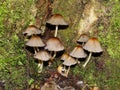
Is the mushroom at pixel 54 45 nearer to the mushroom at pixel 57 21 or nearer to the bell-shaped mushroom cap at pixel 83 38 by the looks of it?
the mushroom at pixel 57 21

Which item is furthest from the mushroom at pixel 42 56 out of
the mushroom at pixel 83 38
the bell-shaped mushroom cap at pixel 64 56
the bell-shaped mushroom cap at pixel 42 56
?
the mushroom at pixel 83 38

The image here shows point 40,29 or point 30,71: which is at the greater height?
point 40,29

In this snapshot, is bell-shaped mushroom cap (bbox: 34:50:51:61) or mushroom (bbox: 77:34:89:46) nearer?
bell-shaped mushroom cap (bbox: 34:50:51:61)

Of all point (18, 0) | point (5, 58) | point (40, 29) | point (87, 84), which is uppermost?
point (18, 0)

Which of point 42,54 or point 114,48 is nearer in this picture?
point 42,54

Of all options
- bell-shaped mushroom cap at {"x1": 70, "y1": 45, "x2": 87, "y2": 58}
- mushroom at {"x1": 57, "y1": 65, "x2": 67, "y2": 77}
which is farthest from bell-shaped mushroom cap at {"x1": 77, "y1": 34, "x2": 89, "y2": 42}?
mushroom at {"x1": 57, "y1": 65, "x2": 67, "y2": 77}

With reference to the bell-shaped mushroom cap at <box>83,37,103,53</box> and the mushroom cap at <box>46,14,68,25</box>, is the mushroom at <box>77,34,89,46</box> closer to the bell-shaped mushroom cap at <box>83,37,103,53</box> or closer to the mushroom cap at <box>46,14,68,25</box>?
the bell-shaped mushroom cap at <box>83,37,103,53</box>

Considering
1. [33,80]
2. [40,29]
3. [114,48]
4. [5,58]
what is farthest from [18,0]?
[114,48]

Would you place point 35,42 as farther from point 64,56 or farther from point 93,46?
point 93,46

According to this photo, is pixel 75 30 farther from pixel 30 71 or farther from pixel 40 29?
pixel 30 71
